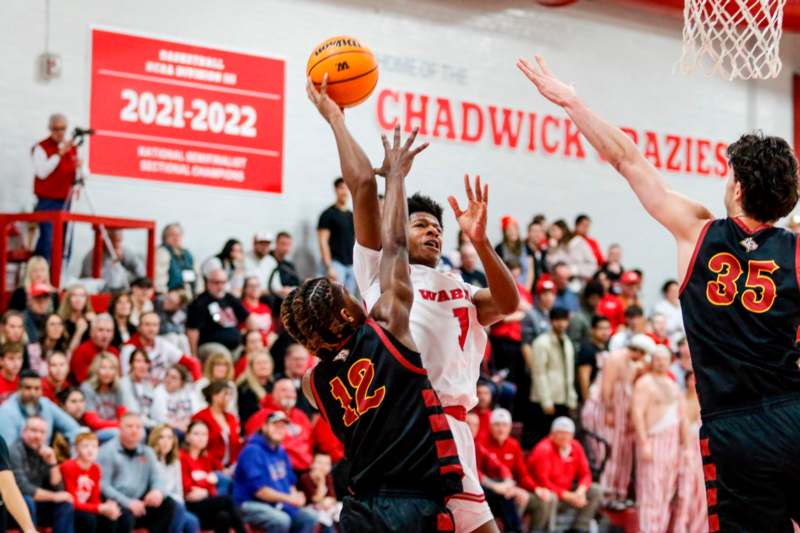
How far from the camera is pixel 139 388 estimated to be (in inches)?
469

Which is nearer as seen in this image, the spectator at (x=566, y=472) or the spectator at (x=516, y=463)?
the spectator at (x=516, y=463)

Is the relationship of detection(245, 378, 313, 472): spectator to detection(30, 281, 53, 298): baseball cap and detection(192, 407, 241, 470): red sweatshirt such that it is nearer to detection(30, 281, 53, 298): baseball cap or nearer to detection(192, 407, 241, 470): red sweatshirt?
detection(192, 407, 241, 470): red sweatshirt

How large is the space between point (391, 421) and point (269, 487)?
7051mm

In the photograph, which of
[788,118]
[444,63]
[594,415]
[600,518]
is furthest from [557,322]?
[788,118]

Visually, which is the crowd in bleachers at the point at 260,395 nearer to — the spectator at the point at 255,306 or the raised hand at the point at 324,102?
the spectator at the point at 255,306

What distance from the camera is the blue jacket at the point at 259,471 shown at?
11.6 metres

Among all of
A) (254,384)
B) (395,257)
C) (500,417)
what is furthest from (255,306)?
(395,257)

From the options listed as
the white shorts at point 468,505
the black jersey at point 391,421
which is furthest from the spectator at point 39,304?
the black jersey at point 391,421

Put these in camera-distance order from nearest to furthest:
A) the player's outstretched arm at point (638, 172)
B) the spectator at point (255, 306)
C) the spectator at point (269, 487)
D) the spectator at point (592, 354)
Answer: the player's outstretched arm at point (638, 172) < the spectator at point (269, 487) < the spectator at point (255, 306) < the spectator at point (592, 354)

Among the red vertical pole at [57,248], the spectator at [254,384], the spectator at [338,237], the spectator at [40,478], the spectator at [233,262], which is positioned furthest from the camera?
the spectator at [338,237]

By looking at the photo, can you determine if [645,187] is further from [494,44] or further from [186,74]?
[494,44]

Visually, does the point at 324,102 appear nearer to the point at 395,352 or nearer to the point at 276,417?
the point at 395,352

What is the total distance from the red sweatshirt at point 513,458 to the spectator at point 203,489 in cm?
339

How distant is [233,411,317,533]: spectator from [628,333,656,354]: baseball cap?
16.6ft
